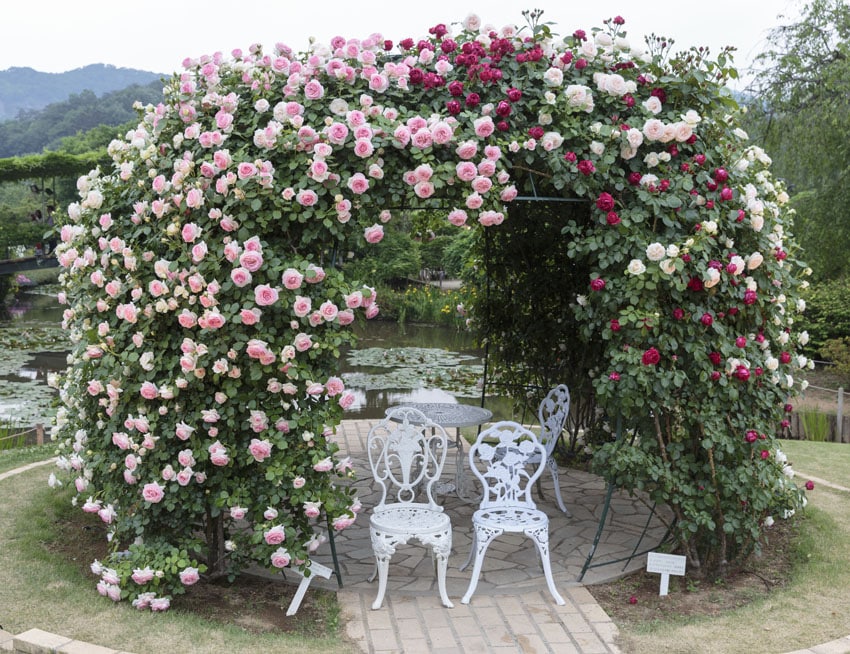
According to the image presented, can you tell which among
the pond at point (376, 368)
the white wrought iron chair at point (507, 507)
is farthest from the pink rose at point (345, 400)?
the pond at point (376, 368)

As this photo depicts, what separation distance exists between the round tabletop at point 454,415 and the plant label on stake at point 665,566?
158 centimetres

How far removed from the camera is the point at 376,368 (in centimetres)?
1402

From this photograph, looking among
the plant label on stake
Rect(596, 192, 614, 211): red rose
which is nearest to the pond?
the plant label on stake

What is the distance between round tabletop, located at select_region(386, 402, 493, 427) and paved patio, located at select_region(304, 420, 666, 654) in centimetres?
66

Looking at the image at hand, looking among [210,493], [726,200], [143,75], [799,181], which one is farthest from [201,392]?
[143,75]

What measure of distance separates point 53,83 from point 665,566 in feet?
501

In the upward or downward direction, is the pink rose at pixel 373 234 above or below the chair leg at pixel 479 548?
above

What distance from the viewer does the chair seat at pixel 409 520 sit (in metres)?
4.04

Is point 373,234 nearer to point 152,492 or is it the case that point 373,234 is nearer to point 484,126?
point 484,126

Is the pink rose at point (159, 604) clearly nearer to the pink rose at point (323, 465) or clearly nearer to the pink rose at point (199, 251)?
the pink rose at point (323, 465)

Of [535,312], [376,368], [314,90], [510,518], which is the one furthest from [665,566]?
[376,368]

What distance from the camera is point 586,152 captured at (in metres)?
4.20

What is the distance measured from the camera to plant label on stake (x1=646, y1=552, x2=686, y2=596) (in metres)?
4.26

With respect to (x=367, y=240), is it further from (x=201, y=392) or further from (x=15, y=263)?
(x=15, y=263)
